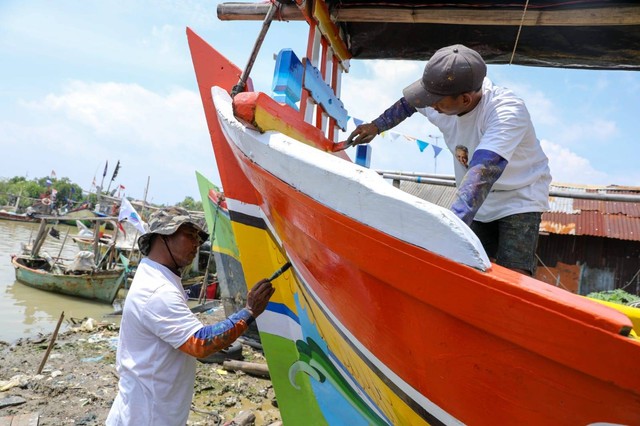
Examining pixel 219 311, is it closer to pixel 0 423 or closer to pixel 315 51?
pixel 0 423

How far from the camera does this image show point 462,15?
2828 mm

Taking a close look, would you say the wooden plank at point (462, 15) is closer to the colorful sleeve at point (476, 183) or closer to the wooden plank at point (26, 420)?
the colorful sleeve at point (476, 183)

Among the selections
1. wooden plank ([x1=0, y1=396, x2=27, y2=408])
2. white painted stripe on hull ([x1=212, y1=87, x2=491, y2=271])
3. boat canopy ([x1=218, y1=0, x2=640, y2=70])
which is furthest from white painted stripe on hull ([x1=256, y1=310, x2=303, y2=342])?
wooden plank ([x1=0, y1=396, x2=27, y2=408])

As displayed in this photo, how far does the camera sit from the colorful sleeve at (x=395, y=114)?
2396 mm

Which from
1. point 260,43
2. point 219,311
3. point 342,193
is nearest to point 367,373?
point 342,193

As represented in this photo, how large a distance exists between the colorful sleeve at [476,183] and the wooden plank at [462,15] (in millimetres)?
1808

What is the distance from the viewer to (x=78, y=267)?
49.3 feet

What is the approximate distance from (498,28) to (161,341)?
299 cm

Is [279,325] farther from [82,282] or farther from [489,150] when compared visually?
[82,282]

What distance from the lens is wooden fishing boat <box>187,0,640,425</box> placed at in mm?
778

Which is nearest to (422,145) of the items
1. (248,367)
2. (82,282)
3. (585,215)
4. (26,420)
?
(585,215)

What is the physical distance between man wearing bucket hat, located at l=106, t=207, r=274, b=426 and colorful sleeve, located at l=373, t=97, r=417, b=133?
1074mm

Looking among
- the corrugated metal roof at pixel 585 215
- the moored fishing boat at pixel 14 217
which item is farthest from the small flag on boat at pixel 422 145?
the moored fishing boat at pixel 14 217

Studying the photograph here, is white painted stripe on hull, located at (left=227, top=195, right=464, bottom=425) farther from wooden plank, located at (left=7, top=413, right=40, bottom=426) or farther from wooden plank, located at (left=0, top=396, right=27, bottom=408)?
wooden plank, located at (left=0, top=396, right=27, bottom=408)
